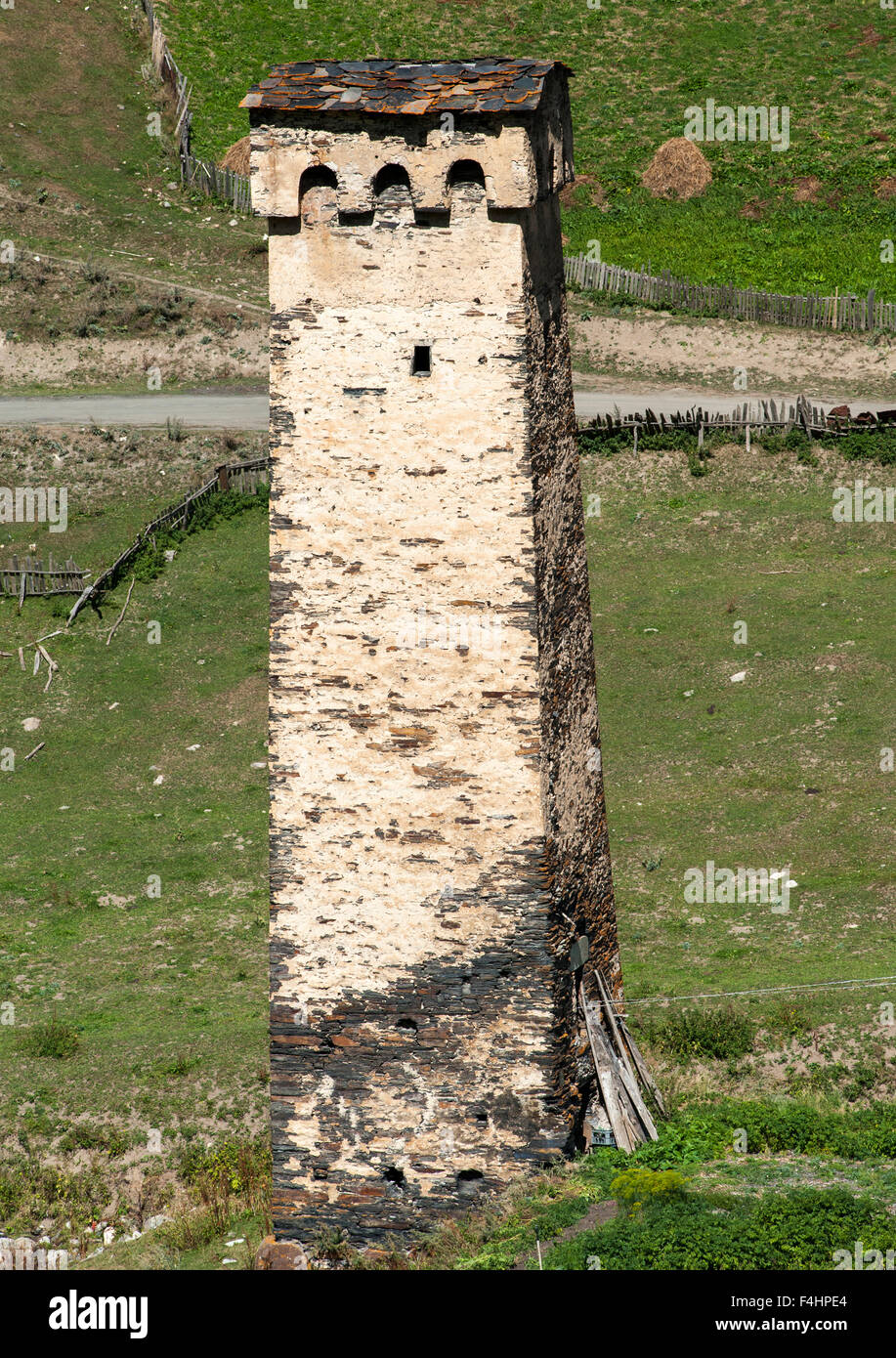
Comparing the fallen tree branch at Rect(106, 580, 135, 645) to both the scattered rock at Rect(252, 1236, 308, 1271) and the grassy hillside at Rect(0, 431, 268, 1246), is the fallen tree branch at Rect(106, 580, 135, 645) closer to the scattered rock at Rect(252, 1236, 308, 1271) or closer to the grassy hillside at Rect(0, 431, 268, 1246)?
the grassy hillside at Rect(0, 431, 268, 1246)

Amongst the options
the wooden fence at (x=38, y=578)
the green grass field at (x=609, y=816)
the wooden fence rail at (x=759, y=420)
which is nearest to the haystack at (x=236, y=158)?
the green grass field at (x=609, y=816)

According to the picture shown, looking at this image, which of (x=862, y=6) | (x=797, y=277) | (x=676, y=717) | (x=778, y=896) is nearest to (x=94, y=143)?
(x=797, y=277)

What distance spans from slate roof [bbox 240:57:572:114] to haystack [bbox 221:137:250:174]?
1283 inches

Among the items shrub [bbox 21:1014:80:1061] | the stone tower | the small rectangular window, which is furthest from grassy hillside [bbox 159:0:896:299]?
the small rectangular window

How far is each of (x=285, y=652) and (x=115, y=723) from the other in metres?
15.2

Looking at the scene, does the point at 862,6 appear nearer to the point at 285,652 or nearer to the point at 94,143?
the point at 94,143

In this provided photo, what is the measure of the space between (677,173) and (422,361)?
3331 centimetres

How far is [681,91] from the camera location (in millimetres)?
49969

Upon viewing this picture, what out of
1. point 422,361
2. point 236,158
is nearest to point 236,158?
point 236,158

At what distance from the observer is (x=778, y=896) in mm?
23047

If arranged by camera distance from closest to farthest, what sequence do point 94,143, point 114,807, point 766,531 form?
point 114,807 → point 766,531 → point 94,143

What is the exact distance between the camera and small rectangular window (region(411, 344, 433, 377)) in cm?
1448

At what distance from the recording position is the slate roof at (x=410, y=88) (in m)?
13.9

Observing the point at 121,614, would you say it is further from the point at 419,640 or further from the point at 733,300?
the point at 419,640
